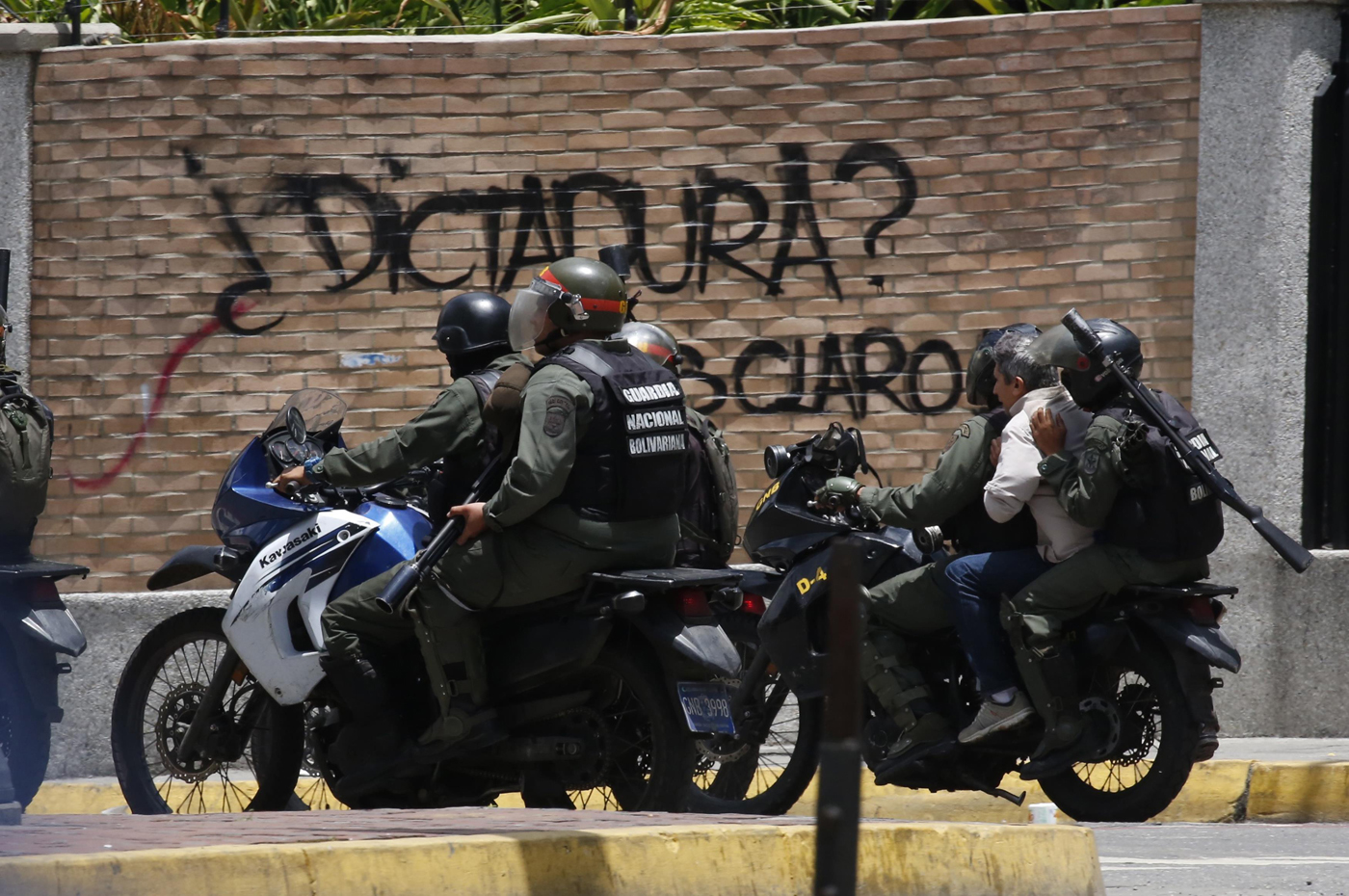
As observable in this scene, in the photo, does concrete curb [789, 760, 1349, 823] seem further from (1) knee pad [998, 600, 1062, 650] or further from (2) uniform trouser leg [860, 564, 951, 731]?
(1) knee pad [998, 600, 1062, 650]

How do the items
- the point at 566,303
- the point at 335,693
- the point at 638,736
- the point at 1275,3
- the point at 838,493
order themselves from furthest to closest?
1. the point at 1275,3
2. the point at 838,493
3. the point at 335,693
4. the point at 566,303
5. the point at 638,736

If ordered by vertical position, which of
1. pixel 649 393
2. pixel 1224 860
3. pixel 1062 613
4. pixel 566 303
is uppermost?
pixel 566 303

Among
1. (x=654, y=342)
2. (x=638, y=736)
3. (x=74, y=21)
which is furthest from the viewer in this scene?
(x=74, y=21)

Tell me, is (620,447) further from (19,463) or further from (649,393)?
(19,463)

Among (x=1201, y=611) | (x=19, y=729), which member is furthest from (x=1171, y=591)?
(x=19, y=729)

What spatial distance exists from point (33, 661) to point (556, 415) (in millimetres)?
2334

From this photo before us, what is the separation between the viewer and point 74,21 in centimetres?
873

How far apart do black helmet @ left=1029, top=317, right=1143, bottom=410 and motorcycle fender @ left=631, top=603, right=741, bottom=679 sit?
5.04 feet

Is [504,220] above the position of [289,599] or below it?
above

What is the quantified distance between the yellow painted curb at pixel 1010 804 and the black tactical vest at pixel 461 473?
1.75 metres

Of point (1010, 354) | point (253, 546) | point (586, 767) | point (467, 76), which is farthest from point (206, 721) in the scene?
point (467, 76)

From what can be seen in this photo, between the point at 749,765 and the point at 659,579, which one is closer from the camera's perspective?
the point at 659,579

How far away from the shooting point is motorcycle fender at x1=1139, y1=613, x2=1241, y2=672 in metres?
5.69

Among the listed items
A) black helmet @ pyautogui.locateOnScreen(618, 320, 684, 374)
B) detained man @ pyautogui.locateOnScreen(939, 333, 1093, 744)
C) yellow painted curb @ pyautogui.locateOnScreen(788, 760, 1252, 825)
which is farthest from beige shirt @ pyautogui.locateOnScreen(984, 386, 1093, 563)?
black helmet @ pyautogui.locateOnScreen(618, 320, 684, 374)
